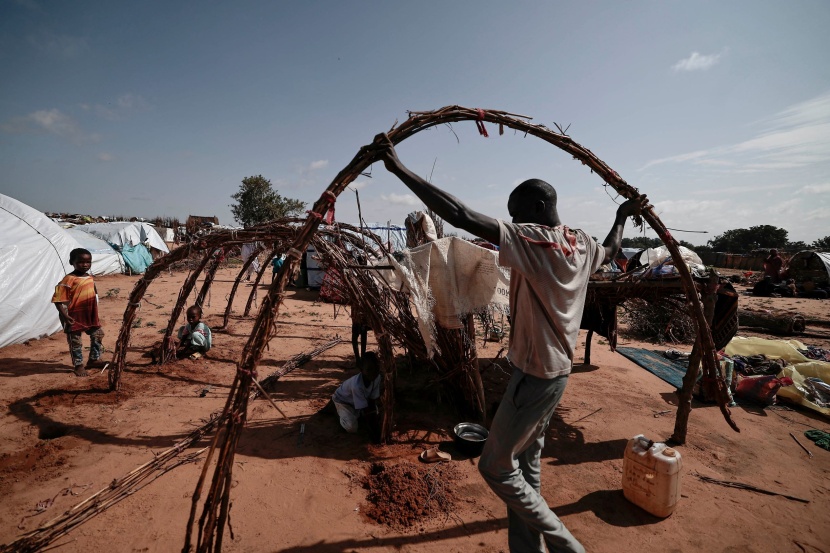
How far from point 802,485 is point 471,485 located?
332 centimetres

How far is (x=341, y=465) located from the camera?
3500mm

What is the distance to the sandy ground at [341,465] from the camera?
8.82 ft

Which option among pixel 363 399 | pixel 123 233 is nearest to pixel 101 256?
pixel 123 233

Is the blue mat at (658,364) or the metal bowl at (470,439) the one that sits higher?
the blue mat at (658,364)

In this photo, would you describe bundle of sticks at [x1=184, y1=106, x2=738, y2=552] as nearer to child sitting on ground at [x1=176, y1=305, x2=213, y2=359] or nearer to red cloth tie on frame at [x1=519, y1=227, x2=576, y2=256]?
red cloth tie on frame at [x1=519, y1=227, x2=576, y2=256]

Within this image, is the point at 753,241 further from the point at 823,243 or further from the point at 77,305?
the point at 77,305

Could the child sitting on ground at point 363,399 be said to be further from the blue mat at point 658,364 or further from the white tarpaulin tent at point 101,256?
the white tarpaulin tent at point 101,256

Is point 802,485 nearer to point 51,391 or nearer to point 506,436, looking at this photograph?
point 506,436

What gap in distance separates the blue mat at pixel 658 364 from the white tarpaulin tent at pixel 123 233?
2148cm

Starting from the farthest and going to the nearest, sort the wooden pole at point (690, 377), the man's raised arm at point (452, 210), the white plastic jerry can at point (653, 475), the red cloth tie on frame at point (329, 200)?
1. the wooden pole at point (690, 377)
2. the white plastic jerry can at point (653, 475)
3. the red cloth tie on frame at point (329, 200)
4. the man's raised arm at point (452, 210)

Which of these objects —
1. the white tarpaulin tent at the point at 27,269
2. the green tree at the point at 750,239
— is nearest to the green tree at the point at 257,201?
the white tarpaulin tent at the point at 27,269

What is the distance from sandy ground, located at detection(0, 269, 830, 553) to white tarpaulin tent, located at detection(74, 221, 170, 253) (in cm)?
1415

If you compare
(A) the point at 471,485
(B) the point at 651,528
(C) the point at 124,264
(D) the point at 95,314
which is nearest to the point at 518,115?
(A) the point at 471,485

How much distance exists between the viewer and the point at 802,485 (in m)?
3.43
